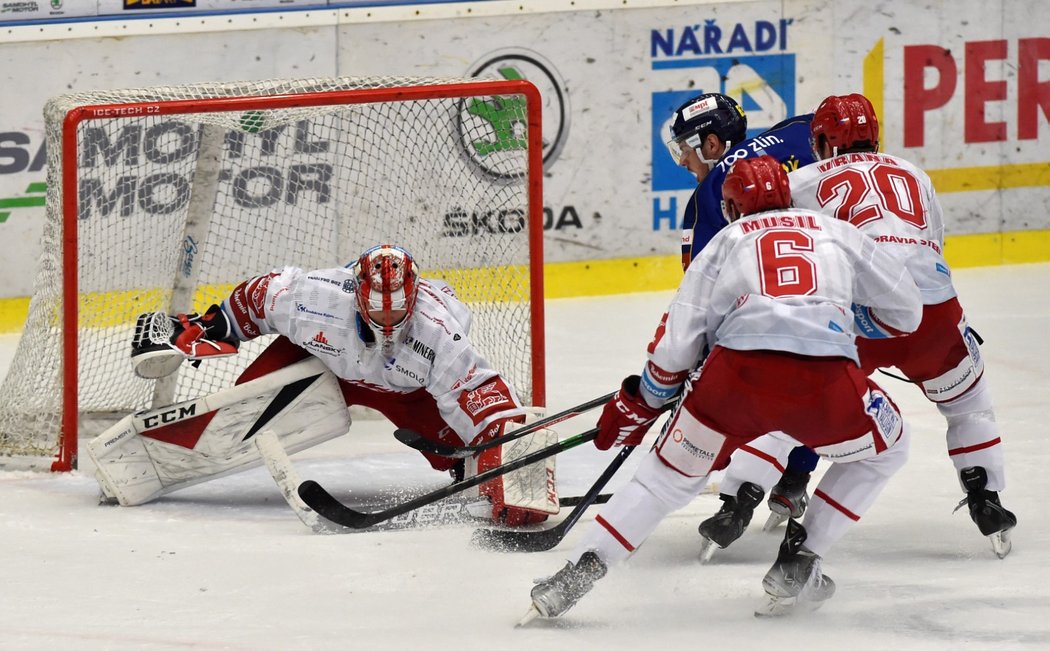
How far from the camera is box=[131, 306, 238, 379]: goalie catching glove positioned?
424 centimetres

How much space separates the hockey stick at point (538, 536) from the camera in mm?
3871

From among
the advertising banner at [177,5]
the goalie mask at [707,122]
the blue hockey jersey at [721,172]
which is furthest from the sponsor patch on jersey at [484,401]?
the advertising banner at [177,5]

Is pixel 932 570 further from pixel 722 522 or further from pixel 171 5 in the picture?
pixel 171 5

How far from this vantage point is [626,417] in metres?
3.32

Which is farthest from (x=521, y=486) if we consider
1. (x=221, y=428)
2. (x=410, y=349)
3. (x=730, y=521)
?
(x=221, y=428)

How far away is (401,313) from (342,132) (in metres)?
2.09

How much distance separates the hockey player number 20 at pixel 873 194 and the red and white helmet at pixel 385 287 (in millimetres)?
1015

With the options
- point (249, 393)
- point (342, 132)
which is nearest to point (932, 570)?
point (249, 393)

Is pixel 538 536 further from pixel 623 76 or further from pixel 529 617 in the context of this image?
pixel 623 76

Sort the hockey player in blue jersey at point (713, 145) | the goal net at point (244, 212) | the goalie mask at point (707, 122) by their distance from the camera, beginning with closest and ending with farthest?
1. the hockey player in blue jersey at point (713, 145)
2. the goalie mask at point (707, 122)
3. the goal net at point (244, 212)

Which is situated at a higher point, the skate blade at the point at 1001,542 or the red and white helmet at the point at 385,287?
the red and white helmet at the point at 385,287

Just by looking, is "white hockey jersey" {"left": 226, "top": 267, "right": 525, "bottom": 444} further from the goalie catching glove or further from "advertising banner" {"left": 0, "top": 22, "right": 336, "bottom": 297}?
"advertising banner" {"left": 0, "top": 22, "right": 336, "bottom": 297}

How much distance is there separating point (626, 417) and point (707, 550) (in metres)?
0.64

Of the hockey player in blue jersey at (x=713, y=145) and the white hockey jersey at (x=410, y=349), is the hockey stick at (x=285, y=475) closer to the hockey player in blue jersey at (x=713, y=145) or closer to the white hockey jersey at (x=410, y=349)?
the white hockey jersey at (x=410, y=349)
